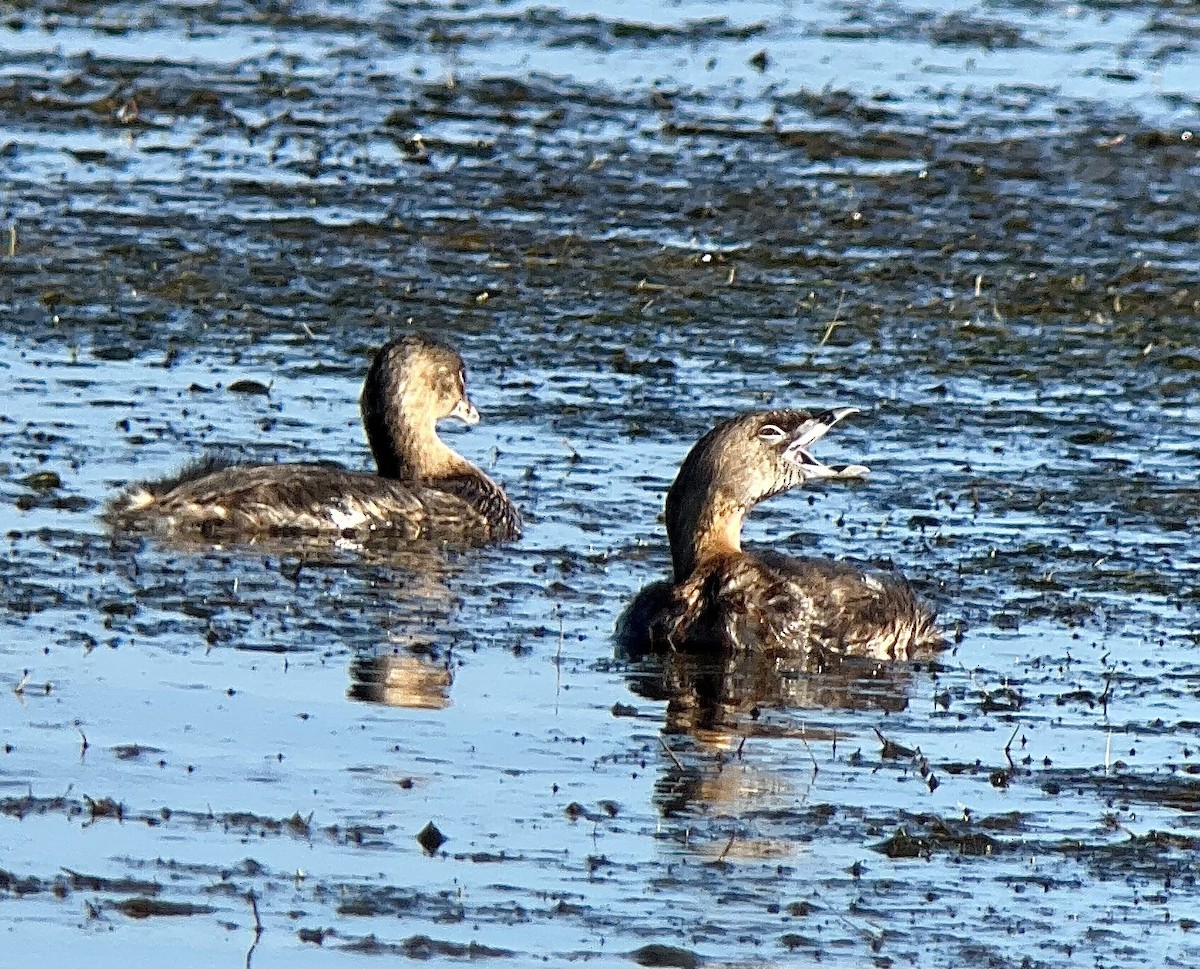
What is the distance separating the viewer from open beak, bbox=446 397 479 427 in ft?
43.7

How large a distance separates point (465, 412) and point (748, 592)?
10.5ft

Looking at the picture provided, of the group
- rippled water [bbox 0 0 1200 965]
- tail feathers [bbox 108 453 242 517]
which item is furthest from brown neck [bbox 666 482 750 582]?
tail feathers [bbox 108 453 242 517]

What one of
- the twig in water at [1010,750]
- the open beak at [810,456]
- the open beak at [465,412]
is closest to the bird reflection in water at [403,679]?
the open beak at [810,456]

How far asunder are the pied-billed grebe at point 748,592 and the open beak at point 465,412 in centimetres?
260

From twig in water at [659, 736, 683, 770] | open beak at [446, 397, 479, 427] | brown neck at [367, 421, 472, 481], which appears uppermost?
open beak at [446, 397, 479, 427]

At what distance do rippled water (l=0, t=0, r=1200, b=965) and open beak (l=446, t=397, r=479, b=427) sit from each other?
0.27m

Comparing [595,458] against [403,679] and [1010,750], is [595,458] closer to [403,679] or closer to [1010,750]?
[403,679]

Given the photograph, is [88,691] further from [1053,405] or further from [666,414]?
[1053,405]

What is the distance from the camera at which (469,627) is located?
35.1 ft

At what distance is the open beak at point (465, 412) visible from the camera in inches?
524

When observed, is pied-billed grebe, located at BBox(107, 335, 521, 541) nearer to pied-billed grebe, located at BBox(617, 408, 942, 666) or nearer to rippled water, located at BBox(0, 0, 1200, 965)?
rippled water, located at BBox(0, 0, 1200, 965)

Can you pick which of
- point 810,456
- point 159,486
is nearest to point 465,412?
point 159,486

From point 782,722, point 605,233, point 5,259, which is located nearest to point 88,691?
point 782,722

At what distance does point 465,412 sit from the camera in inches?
528
